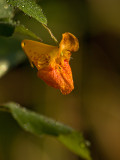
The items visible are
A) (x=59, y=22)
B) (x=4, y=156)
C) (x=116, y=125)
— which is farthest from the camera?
(x=116, y=125)

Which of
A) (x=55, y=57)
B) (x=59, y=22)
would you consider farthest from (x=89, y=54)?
(x=55, y=57)

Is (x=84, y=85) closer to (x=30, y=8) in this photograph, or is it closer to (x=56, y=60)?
(x=56, y=60)

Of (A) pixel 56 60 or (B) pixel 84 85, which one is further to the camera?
(B) pixel 84 85

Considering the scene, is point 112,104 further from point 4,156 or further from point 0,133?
point 0,133

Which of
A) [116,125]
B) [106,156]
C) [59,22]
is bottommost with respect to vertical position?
[106,156]

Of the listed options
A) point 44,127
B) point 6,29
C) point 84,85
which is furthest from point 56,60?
point 84,85

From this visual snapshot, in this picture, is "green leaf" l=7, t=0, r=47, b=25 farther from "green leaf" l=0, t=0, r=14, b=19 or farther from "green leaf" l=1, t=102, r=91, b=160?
"green leaf" l=1, t=102, r=91, b=160

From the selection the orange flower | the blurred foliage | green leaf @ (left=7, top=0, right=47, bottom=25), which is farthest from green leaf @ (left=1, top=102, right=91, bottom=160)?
the blurred foliage
